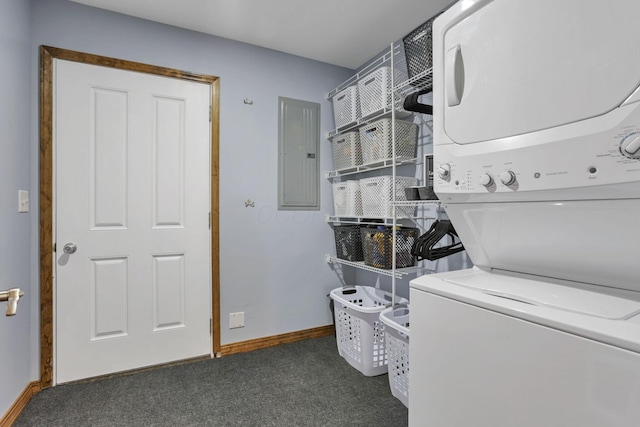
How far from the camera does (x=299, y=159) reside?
2670mm

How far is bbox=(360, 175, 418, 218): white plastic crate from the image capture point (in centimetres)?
211

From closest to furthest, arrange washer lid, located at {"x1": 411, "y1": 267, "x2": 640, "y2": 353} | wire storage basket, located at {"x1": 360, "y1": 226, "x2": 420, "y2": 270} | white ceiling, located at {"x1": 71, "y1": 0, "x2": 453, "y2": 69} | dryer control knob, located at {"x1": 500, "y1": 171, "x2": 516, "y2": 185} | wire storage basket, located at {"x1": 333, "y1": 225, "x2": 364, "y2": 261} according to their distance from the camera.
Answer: washer lid, located at {"x1": 411, "y1": 267, "x2": 640, "y2": 353} → dryer control knob, located at {"x1": 500, "y1": 171, "x2": 516, "y2": 185} → white ceiling, located at {"x1": 71, "y1": 0, "x2": 453, "y2": 69} → wire storage basket, located at {"x1": 360, "y1": 226, "x2": 420, "y2": 270} → wire storage basket, located at {"x1": 333, "y1": 225, "x2": 364, "y2": 261}

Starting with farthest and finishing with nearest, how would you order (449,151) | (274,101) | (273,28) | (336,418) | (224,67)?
(274,101) < (224,67) < (273,28) < (336,418) < (449,151)

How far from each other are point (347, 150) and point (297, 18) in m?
0.99

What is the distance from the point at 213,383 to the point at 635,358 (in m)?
2.06

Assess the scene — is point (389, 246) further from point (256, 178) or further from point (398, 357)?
point (256, 178)

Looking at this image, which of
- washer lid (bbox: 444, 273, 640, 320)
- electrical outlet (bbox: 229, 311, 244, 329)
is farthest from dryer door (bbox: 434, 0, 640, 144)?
electrical outlet (bbox: 229, 311, 244, 329)

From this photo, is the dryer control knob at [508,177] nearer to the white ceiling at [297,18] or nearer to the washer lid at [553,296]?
the washer lid at [553,296]

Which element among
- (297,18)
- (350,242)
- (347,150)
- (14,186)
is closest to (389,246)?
(350,242)

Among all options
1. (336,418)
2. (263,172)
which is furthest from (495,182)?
(263,172)

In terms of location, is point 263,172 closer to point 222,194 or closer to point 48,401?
point 222,194

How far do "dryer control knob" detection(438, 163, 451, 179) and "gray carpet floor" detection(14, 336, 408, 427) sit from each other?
4.26ft

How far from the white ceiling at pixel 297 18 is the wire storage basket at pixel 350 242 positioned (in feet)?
4.77

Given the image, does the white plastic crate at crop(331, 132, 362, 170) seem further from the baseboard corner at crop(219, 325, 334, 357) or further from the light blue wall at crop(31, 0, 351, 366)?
the baseboard corner at crop(219, 325, 334, 357)
